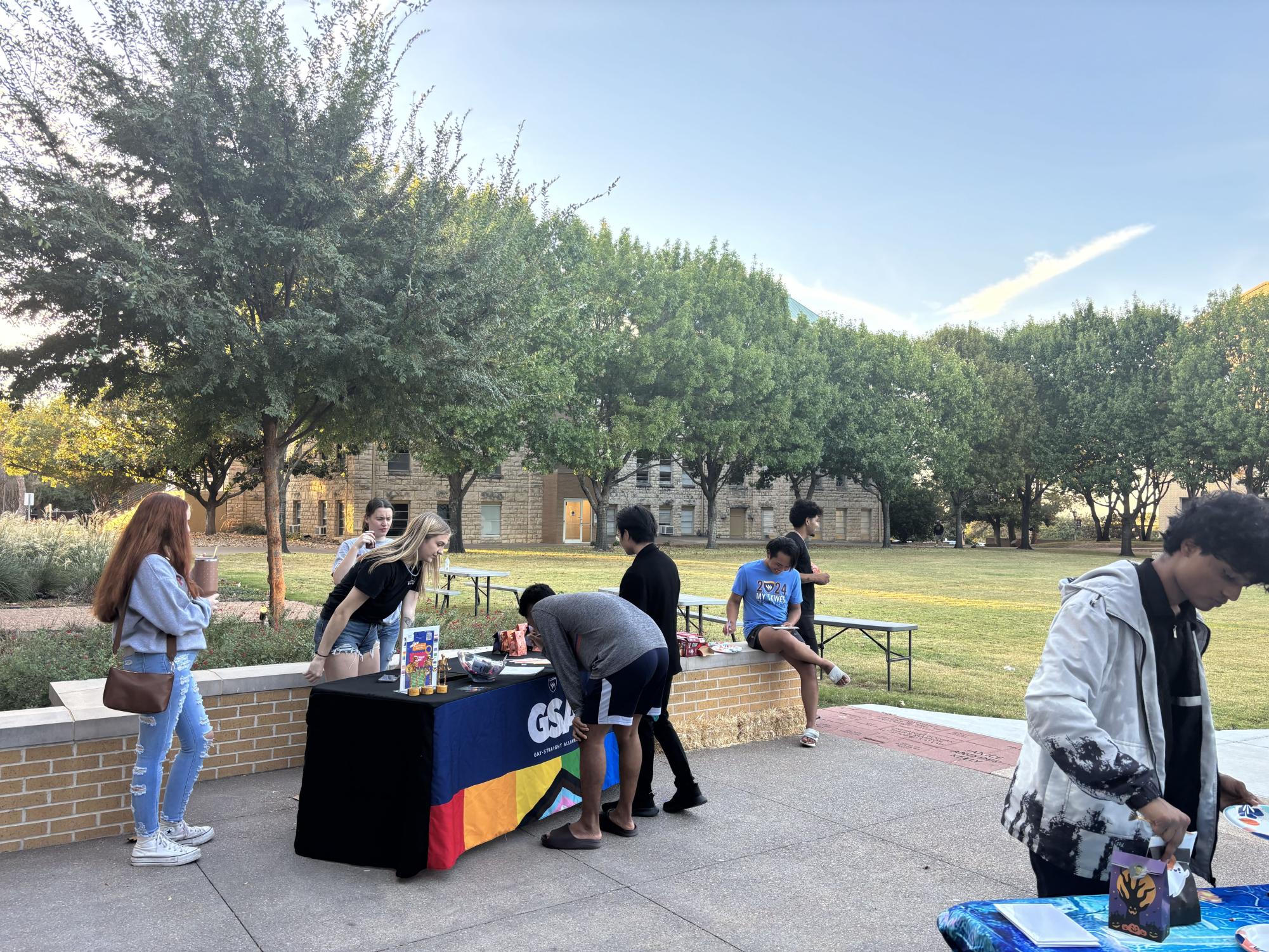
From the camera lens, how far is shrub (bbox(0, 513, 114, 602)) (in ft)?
47.7

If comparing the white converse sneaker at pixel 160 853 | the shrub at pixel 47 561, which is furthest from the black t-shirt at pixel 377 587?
the shrub at pixel 47 561

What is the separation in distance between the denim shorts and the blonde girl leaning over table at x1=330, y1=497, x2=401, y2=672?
0.65ft

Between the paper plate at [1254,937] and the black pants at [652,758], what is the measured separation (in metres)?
3.62

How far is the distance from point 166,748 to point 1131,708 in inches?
175

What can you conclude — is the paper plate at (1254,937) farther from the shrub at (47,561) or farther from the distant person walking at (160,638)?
the shrub at (47,561)

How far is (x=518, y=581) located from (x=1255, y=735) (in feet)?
55.8

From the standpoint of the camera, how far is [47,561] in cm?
1538

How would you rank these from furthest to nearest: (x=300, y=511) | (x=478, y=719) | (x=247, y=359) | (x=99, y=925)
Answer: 1. (x=300, y=511)
2. (x=247, y=359)
3. (x=478, y=719)
4. (x=99, y=925)

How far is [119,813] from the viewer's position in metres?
5.07

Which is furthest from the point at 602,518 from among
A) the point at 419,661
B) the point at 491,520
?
the point at 419,661

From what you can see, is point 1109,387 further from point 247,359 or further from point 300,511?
point 247,359

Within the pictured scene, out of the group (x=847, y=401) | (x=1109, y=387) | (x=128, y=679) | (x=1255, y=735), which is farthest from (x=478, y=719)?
(x=1109, y=387)

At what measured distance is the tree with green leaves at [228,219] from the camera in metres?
8.90

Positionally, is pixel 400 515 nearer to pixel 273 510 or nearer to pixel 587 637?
pixel 273 510
